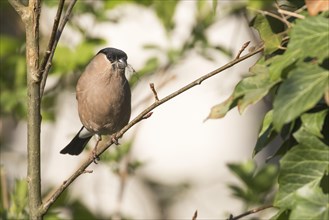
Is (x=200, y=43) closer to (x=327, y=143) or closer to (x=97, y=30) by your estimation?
(x=97, y=30)

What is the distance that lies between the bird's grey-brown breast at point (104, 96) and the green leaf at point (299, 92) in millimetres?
2158

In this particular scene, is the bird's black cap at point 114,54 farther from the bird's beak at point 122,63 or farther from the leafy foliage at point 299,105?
the leafy foliage at point 299,105

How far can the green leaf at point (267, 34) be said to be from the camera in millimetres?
2061

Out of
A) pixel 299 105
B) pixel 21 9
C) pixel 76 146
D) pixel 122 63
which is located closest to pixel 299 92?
pixel 299 105

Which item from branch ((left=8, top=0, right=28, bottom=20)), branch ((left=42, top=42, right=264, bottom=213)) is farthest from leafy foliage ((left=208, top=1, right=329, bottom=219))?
branch ((left=8, top=0, right=28, bottom=20))

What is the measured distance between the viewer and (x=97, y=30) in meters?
6.46

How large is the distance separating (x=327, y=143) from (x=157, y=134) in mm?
4803

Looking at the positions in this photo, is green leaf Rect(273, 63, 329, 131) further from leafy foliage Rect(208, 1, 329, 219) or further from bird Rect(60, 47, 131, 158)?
bird Rect(60, 47, 131, 158)

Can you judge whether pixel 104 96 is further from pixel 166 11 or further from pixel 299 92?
pixel 299 92

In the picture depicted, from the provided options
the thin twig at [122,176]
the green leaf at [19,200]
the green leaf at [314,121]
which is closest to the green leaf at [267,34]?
the green leaf at [314,121]

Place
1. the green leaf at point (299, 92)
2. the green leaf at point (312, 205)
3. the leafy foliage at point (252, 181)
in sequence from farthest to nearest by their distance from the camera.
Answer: the leafy foliage at point (252, 181) < the green leaf at point (312, 205) < the green leaf at point (299, 92)

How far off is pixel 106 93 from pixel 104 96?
18mm

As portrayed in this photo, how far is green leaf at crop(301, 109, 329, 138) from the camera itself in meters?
1.86

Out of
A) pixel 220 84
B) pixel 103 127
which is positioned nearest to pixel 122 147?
pixel 103 127
